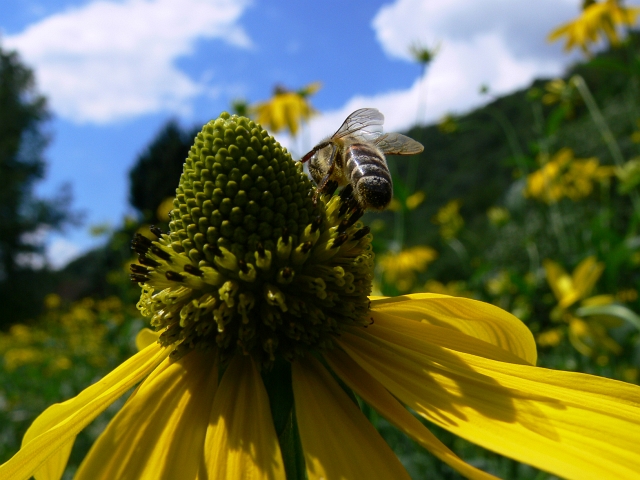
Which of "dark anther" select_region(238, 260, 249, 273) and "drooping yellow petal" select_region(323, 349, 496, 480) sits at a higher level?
"dark anther" select_region(238, 260, 249, 273)

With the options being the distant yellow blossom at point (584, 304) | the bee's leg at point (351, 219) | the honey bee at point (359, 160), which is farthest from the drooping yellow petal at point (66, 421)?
the distant yellow blossom at point (584, 304)

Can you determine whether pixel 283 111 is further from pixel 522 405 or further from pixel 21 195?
pixel 21 195

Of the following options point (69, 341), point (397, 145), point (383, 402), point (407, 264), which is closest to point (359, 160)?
point (397, 145)

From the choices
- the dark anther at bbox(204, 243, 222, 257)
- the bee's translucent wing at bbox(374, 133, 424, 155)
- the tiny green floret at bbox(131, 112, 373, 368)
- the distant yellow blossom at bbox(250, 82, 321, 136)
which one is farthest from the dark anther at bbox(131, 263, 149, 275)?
the distant yellow blossom at bbox(250, 82, 321, 136)

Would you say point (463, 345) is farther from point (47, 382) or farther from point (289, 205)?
point (47, 382)

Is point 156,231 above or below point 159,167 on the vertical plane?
below

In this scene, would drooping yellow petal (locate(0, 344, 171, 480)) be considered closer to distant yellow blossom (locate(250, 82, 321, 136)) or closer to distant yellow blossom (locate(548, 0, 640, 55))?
distant yellow blossom (locate(250, 82, 321, 136))

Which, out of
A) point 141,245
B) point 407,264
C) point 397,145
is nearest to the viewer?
point 141,245
